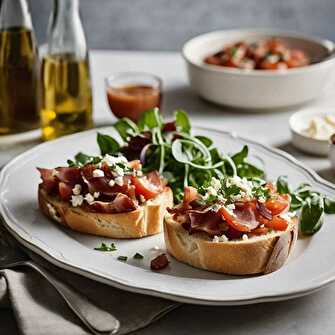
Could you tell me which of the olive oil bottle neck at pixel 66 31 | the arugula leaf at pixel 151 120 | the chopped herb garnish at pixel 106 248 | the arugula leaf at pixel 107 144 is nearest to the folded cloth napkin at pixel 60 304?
the chopped herb garnish at pixel 106 248

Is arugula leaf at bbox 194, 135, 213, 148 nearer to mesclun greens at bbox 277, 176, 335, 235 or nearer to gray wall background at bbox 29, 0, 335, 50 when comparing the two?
mesclun greens at bbox 277, 176, 335, 235

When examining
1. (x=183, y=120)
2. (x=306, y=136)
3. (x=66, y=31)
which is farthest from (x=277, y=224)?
(x=66, y=31)

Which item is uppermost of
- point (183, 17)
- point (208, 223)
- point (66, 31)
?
point (66, 31)

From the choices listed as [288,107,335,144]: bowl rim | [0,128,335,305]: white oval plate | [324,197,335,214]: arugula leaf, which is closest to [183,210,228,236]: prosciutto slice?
[0,128,335,305]: white oval plate

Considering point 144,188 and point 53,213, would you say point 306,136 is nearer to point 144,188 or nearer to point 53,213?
point 144,188

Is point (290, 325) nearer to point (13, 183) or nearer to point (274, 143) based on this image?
point (13, 183)

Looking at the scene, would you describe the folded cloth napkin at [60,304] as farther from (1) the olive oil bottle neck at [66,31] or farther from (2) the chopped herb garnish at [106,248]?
(1) the olive oil bottle neck at [66,31]
